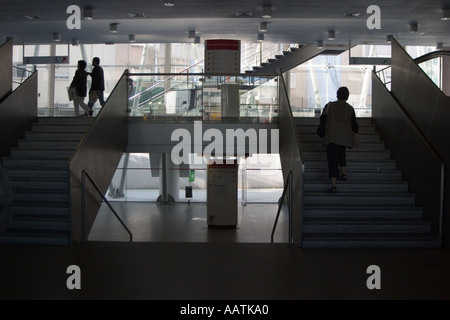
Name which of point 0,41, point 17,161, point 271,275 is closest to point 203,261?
point 271,275

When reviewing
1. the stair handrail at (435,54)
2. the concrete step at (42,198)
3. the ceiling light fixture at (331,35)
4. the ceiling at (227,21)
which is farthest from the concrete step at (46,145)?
the ceiling light fixture at (331,35)

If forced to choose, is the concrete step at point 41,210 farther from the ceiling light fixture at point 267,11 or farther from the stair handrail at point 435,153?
the ceiling light fixture at point 267,11

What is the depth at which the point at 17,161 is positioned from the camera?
1001cm

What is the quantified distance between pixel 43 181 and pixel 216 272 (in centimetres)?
428

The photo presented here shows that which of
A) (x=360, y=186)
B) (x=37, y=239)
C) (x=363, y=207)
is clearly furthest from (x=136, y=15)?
(x=363, y=207)

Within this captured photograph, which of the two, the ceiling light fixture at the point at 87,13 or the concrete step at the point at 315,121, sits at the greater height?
the ceiling light fixture at the point at 87,13

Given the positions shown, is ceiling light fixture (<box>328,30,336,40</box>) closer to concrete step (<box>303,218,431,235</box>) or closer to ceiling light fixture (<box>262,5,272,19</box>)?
ceiling light fixture (<box>262,5,272,19</box>)

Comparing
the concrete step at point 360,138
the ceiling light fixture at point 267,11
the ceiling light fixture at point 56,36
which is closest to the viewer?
the concrete step at point 360,138

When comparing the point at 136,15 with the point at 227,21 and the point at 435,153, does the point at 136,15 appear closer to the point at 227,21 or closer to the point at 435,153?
the point at 227,21

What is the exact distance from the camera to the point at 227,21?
15836mm

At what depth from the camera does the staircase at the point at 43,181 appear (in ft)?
26.6

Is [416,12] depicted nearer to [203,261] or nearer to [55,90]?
[203,261]

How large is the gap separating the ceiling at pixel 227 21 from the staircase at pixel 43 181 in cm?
330
